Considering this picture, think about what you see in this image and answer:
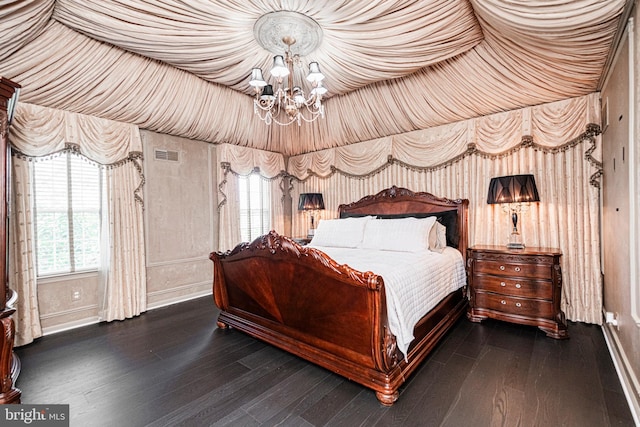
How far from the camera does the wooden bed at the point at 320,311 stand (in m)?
1.96

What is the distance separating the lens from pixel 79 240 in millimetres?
3584

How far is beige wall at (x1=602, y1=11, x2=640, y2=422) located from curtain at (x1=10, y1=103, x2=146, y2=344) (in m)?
4.88

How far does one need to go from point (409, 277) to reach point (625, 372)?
1.58 m

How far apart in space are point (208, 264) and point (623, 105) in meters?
5.16

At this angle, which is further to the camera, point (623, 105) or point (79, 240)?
point (79, 240)

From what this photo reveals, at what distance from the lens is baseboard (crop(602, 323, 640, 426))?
1.75 metres

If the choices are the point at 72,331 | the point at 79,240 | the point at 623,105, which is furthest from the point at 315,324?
the point at 79,240

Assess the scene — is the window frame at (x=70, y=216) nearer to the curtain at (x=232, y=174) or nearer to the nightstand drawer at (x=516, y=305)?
the curtain at (x=232, y=174)

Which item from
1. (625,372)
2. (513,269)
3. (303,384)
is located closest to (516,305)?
(513,269)

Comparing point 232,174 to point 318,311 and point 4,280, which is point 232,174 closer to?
point 4,280

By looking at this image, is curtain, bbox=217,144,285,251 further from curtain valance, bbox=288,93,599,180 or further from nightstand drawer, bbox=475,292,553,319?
nightstand drawer, bbox=475,292,553,319

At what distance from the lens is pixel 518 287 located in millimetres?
3035

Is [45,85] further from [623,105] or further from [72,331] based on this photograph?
[623,105]

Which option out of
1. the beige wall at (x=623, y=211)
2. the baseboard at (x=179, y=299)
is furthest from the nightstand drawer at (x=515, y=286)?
the baseboard at (x=179, y=299)
